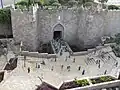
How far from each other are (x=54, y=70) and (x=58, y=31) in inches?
237

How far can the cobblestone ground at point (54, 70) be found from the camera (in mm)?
17734

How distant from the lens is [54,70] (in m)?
20.4

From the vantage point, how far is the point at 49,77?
62.5ft

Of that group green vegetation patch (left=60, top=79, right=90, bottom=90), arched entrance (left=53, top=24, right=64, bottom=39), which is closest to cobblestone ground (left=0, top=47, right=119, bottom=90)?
green vegetation patch (left=60, top=79, right=90, bottom=90)

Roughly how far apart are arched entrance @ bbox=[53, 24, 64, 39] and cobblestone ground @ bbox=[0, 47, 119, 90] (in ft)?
11.6

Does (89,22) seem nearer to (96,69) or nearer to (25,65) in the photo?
(96,69)

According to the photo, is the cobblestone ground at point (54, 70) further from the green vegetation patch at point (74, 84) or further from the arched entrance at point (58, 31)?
the arched entrance at point (58, 31)

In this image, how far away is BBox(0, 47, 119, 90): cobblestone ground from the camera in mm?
Result: 17734

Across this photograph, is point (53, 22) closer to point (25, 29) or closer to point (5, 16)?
point (25, 29)

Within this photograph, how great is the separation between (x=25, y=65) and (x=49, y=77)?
281 centimetres

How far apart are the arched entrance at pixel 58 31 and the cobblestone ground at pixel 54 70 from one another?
11.6ft

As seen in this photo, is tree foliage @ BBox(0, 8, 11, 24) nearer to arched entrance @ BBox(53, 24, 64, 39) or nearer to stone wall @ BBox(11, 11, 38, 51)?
stone wall @ BBox(11, 11, 38, 51)

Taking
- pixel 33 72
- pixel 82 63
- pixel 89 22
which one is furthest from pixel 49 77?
pixel 89 22

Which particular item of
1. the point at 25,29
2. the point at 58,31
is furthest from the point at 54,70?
the point at 58,31
